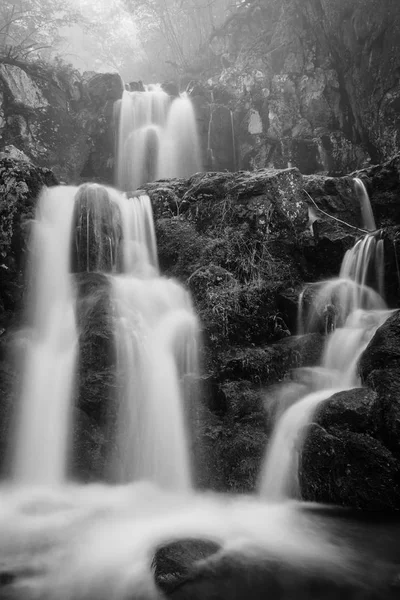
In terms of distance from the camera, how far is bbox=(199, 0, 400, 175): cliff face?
1230cm

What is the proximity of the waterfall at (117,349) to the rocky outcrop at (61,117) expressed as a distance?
5926mm

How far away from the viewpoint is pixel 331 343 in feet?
20.4

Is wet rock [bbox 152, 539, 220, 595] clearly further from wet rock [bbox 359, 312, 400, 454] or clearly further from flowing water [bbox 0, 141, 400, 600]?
wet rock [bbox 359, 312, 400, 454]

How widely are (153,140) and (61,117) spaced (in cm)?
359

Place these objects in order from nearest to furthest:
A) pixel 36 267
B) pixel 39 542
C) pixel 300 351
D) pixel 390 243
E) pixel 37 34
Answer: pixel 39 542
pixel 300 351
pixel 390 243
pixel 36 267
pixel 37 34

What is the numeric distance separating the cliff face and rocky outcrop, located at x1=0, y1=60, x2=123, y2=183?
4.48 m

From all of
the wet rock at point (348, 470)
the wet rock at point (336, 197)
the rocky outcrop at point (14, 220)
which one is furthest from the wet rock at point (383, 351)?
the rocky outcrop at point (14, 220)

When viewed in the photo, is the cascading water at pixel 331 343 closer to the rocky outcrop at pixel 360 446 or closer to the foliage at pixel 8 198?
the rocky outcrop at pixel 360 446

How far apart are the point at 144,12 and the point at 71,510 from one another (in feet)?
93.0

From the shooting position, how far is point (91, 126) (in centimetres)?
1474

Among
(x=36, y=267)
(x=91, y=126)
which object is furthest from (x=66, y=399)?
(x=91, y=126)

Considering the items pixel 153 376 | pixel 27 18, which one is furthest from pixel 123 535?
pixel 27 18

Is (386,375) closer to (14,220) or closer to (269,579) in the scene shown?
(269,579)

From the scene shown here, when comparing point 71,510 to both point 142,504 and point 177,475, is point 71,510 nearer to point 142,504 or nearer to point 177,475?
point 142,504
